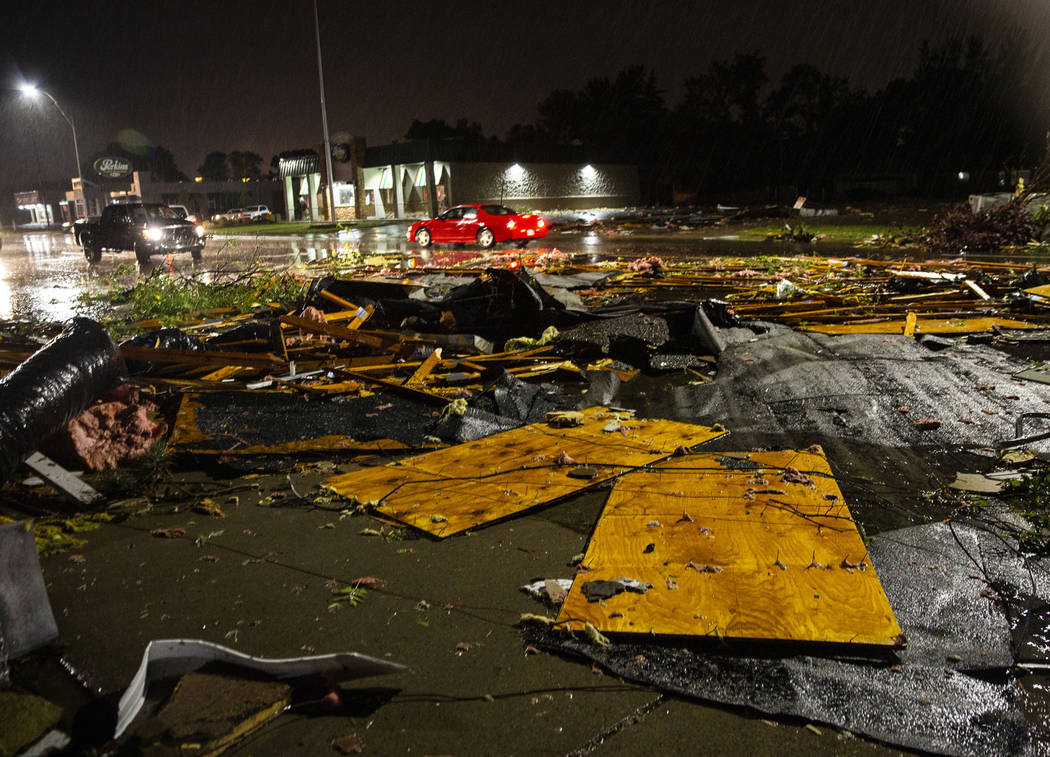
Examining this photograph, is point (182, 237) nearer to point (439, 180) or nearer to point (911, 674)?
point (911, 674)

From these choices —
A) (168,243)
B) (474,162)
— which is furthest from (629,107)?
(168,243)

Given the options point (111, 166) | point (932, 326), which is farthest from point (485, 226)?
point (111, 166)

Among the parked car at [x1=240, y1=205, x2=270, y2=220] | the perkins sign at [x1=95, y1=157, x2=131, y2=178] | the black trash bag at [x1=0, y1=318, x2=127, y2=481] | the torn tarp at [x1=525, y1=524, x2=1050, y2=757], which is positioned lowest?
the torn tarp at [x1=525, y1=524, x2=1050, y2=757]

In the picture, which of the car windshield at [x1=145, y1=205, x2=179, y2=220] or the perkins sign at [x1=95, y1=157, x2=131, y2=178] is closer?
the car windshield at [x1=145, y1=205, x2=179, y2=220]

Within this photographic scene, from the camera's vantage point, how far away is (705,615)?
126 inches

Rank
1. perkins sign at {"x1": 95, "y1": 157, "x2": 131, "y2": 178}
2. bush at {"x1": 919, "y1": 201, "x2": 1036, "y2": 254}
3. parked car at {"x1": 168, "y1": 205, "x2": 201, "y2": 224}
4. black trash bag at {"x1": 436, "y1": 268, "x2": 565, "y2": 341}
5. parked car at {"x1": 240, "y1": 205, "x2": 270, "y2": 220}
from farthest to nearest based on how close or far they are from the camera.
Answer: perkins sign at {"x1": 95, "y1": 157, "x2": 131, "y2": 178} → parked car at {"x1": 240, "y1": 205, "x2": 270, "y2": 220} → parked car at {"x1": 168, "y1": 205, "x2": 201, "y2": 224} → bush at {"x1": 919, "y1": 201, "x2": 1036, "y2": 254} → black trash bag at {"x1": 436, "y1": 268, "x2": 565, "y2": 341}

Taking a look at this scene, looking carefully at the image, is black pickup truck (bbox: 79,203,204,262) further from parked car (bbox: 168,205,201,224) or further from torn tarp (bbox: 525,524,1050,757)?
torn tarp (bbox: 525,524,1050,757)

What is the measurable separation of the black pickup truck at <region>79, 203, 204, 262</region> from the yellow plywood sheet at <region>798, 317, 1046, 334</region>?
21.6 m

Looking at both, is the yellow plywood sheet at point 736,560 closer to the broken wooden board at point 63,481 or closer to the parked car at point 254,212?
the broken wooden board at point 63,481

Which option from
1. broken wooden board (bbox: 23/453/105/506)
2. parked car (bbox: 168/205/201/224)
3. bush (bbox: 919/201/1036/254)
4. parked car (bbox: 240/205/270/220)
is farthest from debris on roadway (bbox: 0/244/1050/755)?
parked car (bbox: 240/205/270/220)

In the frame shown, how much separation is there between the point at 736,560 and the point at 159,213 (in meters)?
26.5

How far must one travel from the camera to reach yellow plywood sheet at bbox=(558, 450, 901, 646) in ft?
10.3

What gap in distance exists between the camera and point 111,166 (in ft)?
265

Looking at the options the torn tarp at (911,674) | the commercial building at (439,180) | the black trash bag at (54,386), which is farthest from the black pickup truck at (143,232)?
the torn tarp at (911,674)
